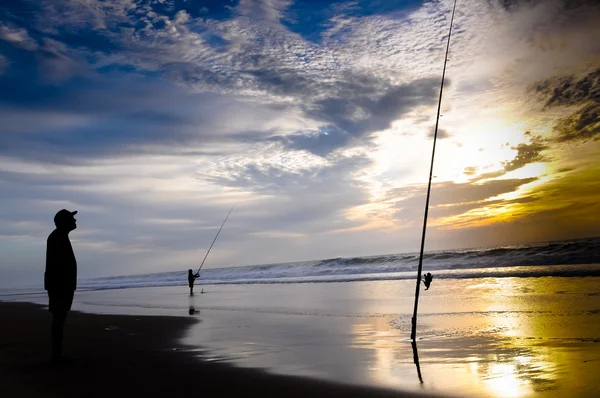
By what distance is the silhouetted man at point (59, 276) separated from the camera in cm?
618

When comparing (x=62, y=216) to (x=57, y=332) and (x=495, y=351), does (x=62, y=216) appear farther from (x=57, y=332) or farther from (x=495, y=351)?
(x=495, y=351)

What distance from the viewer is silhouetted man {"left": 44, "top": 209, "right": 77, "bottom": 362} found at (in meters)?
6.18

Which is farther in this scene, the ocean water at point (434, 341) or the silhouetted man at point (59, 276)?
the silhouetted man at point (59, 276)

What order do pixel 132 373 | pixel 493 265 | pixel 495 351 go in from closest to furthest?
pixel 132 373
pixel 495 351
pixel 493 265

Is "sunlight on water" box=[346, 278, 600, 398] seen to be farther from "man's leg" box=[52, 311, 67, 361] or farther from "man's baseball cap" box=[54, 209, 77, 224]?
"man's baseball cap" box=[54, 209, 77, 224]

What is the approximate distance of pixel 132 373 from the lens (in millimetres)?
5496

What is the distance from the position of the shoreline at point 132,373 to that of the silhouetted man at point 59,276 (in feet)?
1.50

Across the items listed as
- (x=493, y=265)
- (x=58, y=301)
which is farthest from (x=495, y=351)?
(x=493, y=265)

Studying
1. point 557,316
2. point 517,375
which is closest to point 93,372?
point 517,375

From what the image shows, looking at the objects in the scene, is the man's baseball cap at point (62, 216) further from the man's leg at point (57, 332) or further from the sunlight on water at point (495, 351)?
the sunlight on water at point (495, 351)

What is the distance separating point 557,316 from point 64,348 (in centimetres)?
867

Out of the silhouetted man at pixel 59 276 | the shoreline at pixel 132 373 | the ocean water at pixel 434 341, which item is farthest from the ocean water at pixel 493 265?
the silhouetted man at pixel 59 276

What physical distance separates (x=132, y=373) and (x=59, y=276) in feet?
5.71

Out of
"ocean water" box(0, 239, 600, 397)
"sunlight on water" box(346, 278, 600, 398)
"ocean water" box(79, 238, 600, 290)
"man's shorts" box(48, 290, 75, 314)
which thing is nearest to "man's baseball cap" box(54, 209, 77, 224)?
"man's shorts" box(48, 290, 75, 314)
